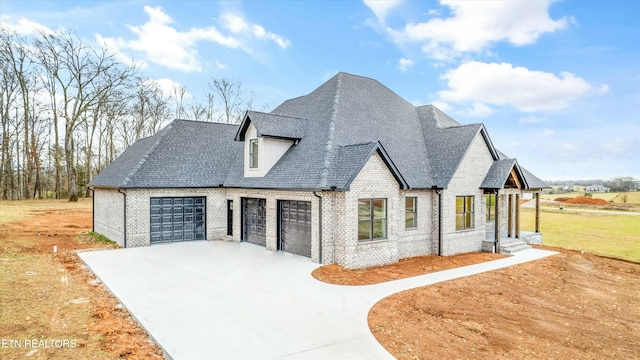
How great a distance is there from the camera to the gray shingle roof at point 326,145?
14508 millimetres

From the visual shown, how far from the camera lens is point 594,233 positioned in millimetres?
25328

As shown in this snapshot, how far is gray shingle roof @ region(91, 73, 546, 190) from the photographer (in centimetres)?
1451

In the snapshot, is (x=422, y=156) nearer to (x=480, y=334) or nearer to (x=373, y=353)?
(x=480, y=334)

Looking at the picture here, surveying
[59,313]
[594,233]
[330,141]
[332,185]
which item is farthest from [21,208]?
[594,233]

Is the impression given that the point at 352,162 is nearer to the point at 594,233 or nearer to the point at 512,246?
the point at 512,246

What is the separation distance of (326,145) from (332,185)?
2.73 meters

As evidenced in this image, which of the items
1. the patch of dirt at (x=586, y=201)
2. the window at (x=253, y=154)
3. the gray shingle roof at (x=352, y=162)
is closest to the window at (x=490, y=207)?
the gray shingle roof at (x=352, y=162)

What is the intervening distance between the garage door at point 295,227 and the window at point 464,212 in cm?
780

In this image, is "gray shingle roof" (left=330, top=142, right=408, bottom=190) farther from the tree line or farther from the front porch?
the tree line

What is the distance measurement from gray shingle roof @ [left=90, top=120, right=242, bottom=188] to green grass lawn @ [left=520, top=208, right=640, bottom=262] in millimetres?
20868

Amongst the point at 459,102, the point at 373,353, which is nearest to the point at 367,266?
the point at 373,353

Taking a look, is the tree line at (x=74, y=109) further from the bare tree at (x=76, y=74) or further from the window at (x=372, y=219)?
the window at (x=372, y=219)

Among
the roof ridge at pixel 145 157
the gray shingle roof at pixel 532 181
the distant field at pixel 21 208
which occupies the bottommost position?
the distant field at pixel 21 208

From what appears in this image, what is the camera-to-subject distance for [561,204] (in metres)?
47.0
